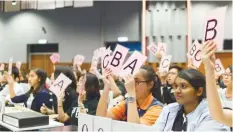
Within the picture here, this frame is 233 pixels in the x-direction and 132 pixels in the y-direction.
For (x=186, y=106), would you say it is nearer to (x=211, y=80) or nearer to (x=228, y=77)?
(x=211, y=80)

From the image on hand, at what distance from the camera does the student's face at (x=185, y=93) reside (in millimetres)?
1637

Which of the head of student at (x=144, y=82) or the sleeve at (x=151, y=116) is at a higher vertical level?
the head of student at (x=144, y=82)

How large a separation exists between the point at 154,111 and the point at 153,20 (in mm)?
6903

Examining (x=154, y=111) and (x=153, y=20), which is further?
(x=153, y=20)

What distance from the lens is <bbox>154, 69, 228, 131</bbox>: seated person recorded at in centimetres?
159

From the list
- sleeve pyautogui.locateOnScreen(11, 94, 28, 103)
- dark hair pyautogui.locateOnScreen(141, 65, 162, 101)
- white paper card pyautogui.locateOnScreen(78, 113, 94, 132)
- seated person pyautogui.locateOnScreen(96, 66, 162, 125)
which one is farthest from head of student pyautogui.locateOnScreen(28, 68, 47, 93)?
white paper card pyautogui.locateOnScreen(78, 113, 94, 132)

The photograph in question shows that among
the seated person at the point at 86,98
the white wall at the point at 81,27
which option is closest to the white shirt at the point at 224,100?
the seated person at the point at 86,98

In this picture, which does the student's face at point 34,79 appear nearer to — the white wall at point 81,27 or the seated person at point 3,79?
the seated person at point 3,79

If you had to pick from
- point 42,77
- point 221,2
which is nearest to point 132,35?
point 221,2

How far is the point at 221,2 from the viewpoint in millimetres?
8422

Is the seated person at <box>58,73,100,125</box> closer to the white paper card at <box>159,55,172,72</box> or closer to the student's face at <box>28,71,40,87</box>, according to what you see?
the student's face at <box>28,71,40,87</box>

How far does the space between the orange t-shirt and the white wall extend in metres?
7.20

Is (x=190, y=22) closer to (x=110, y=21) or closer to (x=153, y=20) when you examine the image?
(x=153, y=20)

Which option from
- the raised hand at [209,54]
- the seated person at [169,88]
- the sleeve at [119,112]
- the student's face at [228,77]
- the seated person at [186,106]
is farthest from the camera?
the student's face at [228,77]
